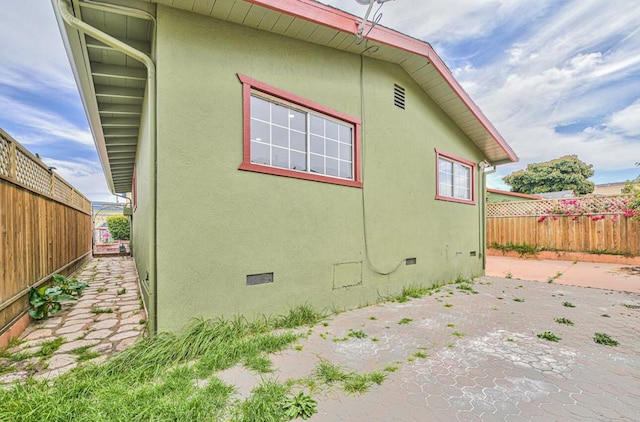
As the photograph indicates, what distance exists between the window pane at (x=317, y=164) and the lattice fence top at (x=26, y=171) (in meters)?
3.75

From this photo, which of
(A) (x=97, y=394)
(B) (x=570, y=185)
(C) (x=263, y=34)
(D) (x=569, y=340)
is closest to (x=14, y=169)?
(A) (x=97, y=394)

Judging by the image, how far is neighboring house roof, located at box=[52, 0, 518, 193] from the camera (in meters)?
3.14

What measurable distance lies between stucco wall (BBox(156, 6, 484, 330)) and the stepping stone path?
87 cm

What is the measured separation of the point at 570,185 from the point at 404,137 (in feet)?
79.8

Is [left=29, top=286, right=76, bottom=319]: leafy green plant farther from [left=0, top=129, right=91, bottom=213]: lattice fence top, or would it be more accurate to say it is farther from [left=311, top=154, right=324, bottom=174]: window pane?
[left=311, top=154, right=324, bottom=174]: window pane

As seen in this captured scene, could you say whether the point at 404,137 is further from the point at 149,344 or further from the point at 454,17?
the point at 149,344

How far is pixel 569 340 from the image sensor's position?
3605mm

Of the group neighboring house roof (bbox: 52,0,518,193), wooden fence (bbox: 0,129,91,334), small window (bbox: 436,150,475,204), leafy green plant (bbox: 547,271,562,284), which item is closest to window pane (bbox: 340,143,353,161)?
neighboring house roof (bbox: 52,0,518,193)

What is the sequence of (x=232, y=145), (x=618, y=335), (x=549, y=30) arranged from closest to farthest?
(x=232, y=145), (x=618, y=335), (x=549, y=30)

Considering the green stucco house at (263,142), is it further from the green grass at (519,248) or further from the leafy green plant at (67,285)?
the green grass at (519,248)

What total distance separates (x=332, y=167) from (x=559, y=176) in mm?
26088

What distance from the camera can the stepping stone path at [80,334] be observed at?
2.68 metres

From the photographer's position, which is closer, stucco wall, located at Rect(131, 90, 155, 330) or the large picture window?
stucco wall, located at Rect(131, 90, 155, 330)

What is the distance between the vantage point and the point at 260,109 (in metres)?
3.93
